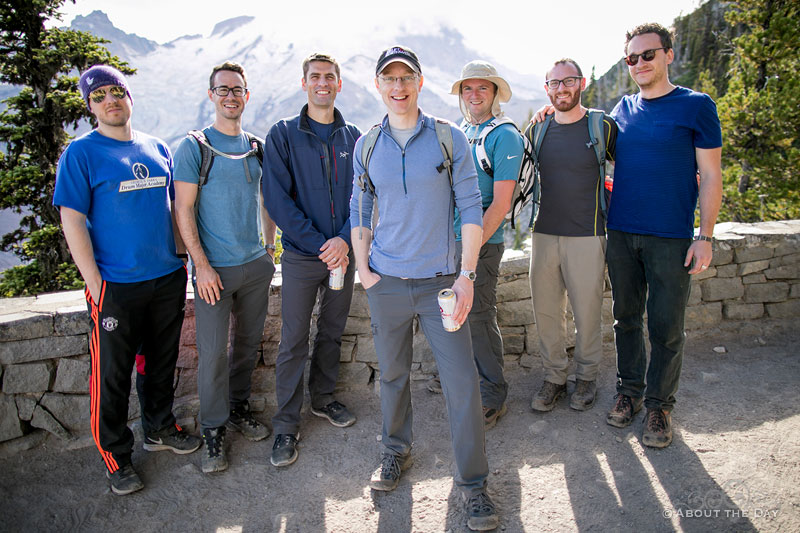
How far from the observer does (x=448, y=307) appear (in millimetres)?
2246

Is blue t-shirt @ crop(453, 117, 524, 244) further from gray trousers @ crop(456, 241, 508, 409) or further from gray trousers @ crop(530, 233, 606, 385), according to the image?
gray trousers @ crop(530, 233, 606, 385)

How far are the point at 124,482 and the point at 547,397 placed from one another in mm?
2745

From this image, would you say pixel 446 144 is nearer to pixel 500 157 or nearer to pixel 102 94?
pixel 500 157

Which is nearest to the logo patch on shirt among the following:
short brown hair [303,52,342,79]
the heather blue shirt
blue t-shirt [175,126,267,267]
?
blue t-shirt [175,126,267,267]

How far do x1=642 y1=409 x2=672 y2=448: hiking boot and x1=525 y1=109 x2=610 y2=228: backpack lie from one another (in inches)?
50.4

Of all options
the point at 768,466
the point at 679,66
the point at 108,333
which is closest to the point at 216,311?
the point at 108,333

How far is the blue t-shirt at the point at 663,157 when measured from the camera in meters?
2.80

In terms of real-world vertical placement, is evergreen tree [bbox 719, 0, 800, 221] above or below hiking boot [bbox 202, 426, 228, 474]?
above

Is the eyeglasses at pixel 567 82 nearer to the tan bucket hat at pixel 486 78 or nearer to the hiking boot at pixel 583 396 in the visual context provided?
the tan bucket hat at pixel 486 78

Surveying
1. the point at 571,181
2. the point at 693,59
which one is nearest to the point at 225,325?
the point at 571,181

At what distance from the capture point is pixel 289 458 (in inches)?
120

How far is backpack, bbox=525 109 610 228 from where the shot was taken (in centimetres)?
303

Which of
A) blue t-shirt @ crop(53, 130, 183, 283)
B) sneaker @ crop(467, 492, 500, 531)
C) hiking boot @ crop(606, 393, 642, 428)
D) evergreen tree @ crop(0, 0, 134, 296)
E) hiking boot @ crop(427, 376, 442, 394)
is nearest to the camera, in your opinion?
sneaker @ crop(467, 492, 500, 531)

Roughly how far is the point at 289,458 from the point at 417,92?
2.28 m
